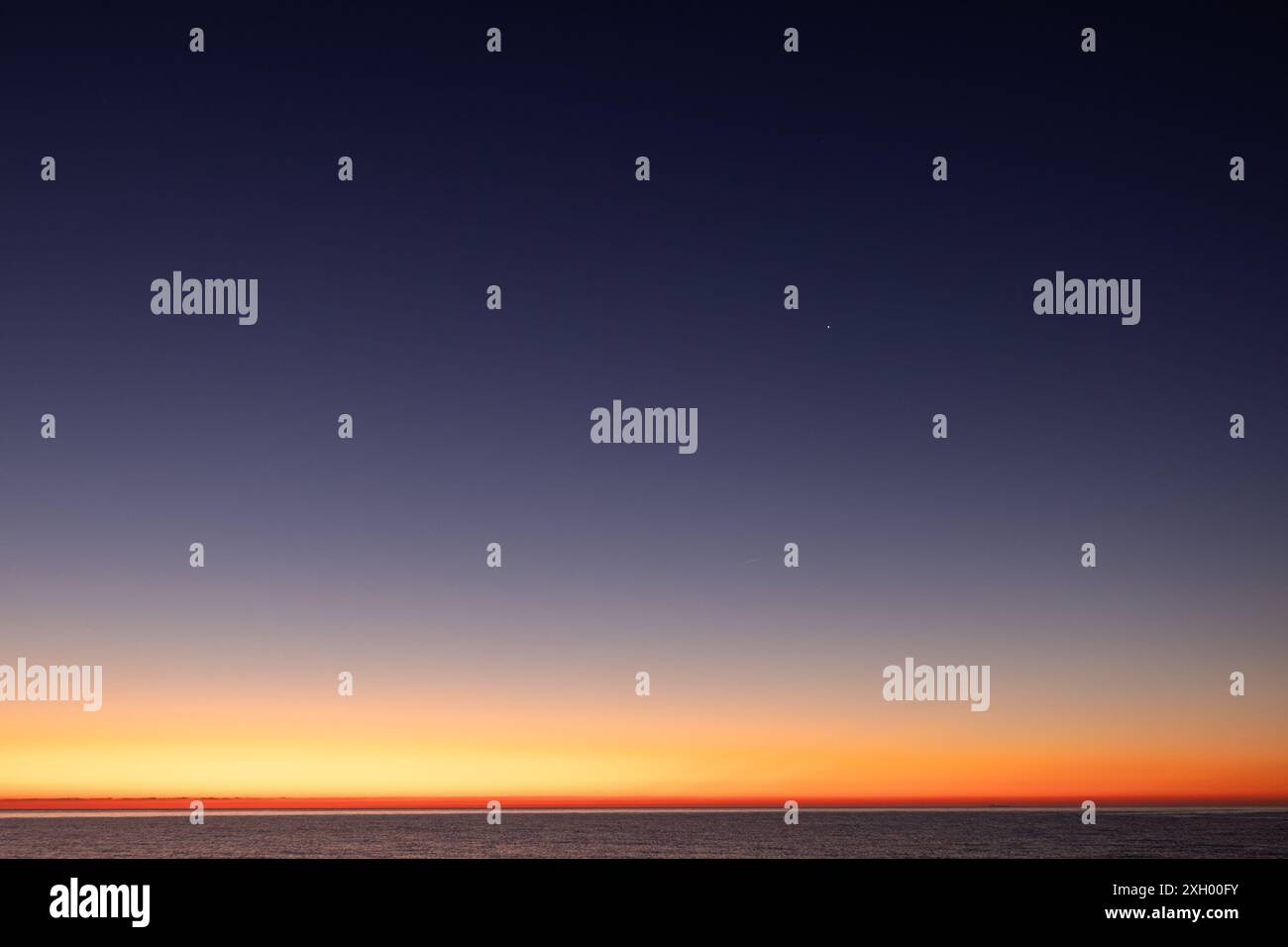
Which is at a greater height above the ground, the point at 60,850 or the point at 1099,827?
the point at 60,850
